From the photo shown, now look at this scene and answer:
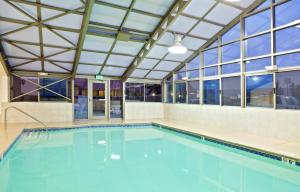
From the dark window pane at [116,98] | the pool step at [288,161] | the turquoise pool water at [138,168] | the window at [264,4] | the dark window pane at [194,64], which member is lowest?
the turquoise pool water at [138,168]

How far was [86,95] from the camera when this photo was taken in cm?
963

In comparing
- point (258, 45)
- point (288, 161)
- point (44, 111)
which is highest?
point (258, 45)

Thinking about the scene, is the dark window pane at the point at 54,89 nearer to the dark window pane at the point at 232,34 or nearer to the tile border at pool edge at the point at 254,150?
the tile border at pool edge at the point at 254,150

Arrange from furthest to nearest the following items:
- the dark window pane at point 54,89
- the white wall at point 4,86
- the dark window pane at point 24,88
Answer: the dark window pane at point 54,89 → the dark window pane at point 24,88 → the white wall at point 4,86

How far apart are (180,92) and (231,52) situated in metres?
3.25

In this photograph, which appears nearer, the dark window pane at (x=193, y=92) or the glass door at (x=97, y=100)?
the dark window pane at (x=193, y=92)

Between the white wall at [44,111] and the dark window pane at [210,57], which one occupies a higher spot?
the dark window pane at [210,57]

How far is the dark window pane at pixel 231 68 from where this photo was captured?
6.80 meters

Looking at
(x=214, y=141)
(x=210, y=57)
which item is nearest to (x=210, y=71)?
(x=210, y=57)

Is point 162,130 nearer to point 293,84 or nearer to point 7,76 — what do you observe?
point 293,84

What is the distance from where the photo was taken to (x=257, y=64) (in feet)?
20.2

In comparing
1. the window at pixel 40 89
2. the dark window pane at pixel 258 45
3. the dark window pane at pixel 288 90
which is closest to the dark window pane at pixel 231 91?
the dark window pane at pixel 258 45

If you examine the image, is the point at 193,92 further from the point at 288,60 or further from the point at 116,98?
the point at 288,60

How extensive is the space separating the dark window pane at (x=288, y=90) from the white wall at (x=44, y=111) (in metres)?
7.91
